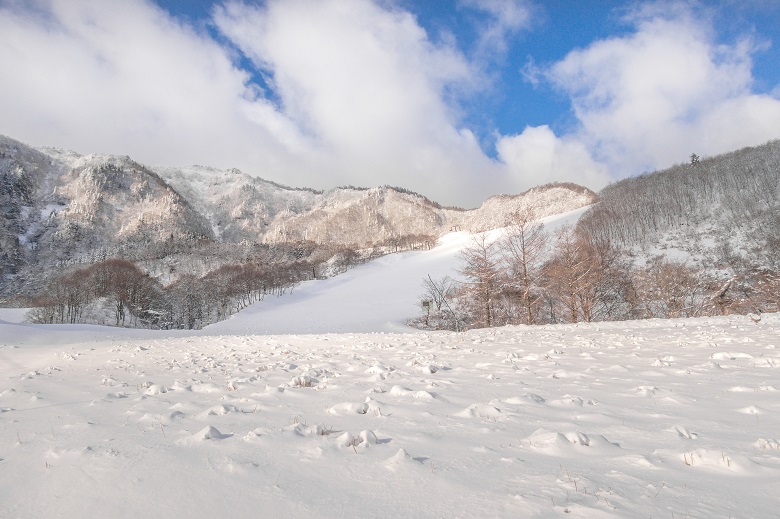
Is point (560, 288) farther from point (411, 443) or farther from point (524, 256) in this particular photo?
point (411, 443)

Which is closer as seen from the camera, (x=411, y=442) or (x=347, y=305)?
(x=411, y=442)

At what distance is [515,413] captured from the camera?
15.9 feet

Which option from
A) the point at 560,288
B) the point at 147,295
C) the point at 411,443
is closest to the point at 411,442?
the point at 411,443

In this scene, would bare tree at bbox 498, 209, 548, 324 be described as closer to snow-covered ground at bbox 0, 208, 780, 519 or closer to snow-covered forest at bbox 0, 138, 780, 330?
snow-covered forest at bbox 0, 138, 780, 330

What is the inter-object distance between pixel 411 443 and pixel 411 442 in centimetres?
3

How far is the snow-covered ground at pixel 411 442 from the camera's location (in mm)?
2664

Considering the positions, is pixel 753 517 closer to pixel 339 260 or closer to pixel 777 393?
pixel 777 393

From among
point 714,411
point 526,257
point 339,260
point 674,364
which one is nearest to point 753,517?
point 714,411

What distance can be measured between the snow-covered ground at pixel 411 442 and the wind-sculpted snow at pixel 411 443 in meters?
0.02

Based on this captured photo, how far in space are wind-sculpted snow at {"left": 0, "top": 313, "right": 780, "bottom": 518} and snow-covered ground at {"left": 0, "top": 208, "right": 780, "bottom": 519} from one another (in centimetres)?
2

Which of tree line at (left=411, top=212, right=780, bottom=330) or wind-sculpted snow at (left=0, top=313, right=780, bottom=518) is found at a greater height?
tree line at (left=411, top=212, right=780, bottom=330)

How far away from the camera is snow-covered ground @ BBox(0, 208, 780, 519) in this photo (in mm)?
2664

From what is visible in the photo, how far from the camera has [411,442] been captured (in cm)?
393

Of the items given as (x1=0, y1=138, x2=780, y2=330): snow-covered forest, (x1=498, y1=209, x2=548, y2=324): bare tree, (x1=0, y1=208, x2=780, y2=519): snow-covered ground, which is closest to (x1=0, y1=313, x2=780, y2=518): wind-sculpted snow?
(x1=0, y1=208, x2=780, y2=519): snow-covered ground
